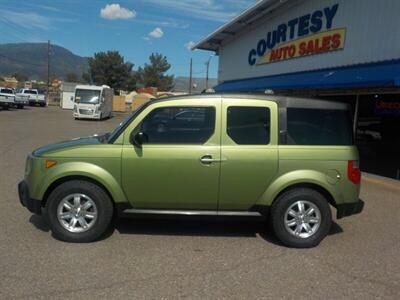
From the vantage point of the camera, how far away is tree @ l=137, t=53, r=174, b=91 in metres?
117

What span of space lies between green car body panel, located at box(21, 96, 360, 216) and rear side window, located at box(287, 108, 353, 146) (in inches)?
4.3

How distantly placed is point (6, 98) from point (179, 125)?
138ft

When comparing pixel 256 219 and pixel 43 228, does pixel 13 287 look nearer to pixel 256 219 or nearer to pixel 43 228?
pixel 43 228

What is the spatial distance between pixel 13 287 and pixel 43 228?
6.08 feet

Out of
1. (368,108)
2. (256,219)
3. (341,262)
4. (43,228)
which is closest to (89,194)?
(43,228)

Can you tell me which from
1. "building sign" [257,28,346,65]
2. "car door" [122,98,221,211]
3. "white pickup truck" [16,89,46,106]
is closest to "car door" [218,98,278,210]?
"car door" [122,98,221,211]

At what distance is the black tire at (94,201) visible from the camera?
5566 millimetres

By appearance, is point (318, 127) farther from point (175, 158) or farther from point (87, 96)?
point (87, 96)

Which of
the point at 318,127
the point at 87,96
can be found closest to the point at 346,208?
the point at 318,127

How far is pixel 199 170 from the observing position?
5.61 meters

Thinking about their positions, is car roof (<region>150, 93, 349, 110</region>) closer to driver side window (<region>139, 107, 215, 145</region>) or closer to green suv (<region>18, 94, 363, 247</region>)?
green suv (<region>18, 94, 363, 247</region>)

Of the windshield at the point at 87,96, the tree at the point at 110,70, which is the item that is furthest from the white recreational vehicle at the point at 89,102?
the tree at the point at 110,70

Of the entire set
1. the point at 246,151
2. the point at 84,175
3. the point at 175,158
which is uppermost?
the point at 246,151

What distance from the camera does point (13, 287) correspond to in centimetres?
426
